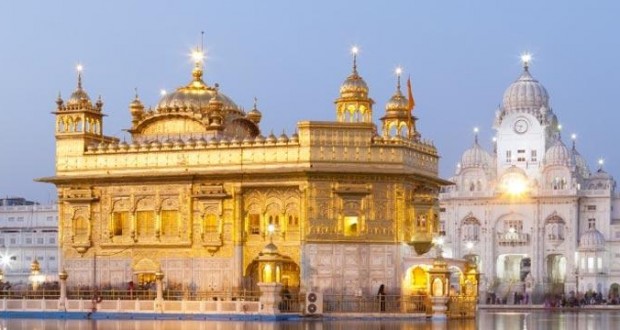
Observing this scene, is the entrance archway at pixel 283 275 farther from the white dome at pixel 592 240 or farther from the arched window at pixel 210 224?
the white dome at pixel 592 240

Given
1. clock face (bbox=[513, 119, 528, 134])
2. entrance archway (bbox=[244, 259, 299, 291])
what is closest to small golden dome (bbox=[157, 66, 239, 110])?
entrance archway (bbox=[244, 259, 299, 291])

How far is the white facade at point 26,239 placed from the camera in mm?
78875

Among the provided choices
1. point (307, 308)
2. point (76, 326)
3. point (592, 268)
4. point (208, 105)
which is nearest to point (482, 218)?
point (592, 268)

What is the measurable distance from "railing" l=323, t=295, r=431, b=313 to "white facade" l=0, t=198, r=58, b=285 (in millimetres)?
44278

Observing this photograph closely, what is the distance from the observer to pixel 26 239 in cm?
8044

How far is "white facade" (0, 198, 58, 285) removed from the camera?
78.9m

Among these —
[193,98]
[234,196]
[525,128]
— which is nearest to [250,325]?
[234,196]

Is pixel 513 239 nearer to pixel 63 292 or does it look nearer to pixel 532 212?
Answer: pixel 532 212

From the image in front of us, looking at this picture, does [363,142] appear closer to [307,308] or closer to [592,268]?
[307,308]

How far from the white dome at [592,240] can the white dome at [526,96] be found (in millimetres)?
11911

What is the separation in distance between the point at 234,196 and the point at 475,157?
144ft

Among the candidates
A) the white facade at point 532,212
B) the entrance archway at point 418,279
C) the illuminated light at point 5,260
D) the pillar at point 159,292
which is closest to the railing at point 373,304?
the entrance archway at point 418,279

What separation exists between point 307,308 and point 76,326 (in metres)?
7.67

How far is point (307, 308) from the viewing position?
116ft
